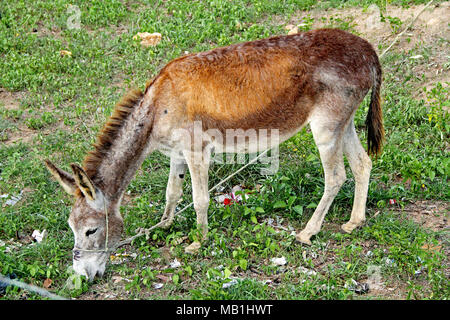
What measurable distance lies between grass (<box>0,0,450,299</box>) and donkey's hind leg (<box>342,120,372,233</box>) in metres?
0.17

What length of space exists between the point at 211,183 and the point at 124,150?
5.83 feet

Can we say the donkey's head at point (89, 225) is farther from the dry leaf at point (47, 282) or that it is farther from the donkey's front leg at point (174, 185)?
the donkey's front leg at point (174, 185)

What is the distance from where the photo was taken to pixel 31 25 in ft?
35.8

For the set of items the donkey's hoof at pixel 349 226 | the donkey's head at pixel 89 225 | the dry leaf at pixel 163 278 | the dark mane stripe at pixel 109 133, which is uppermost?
the dark mane stripe at pixel 109 133

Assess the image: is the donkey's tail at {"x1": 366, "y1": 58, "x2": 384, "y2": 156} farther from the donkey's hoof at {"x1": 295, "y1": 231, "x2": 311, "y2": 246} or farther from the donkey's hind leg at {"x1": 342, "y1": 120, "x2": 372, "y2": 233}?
the donkey's hoof at {"x1": 295, "y1": 231, "x2": 311, "y2": 246}

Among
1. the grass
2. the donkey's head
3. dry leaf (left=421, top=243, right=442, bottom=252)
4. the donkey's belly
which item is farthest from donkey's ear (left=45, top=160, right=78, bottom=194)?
dry leaf (left=421, top=243, right=442, bottom=252)

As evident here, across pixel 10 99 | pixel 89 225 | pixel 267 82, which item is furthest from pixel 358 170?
pixel 10 99

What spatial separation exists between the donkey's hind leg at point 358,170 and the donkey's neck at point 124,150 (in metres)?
2.27

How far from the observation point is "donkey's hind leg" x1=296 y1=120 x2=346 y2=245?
5.91m

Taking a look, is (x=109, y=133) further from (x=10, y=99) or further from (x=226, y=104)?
(x=10, y=99)

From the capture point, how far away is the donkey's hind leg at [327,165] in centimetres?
591

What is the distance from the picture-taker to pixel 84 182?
5277 mm

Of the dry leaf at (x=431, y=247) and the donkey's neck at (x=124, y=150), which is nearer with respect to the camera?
the donkey's neck at (x=124, y=150)

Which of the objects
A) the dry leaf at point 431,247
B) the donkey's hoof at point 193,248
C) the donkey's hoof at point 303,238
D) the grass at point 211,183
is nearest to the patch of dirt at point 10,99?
the grass at point 211,183
